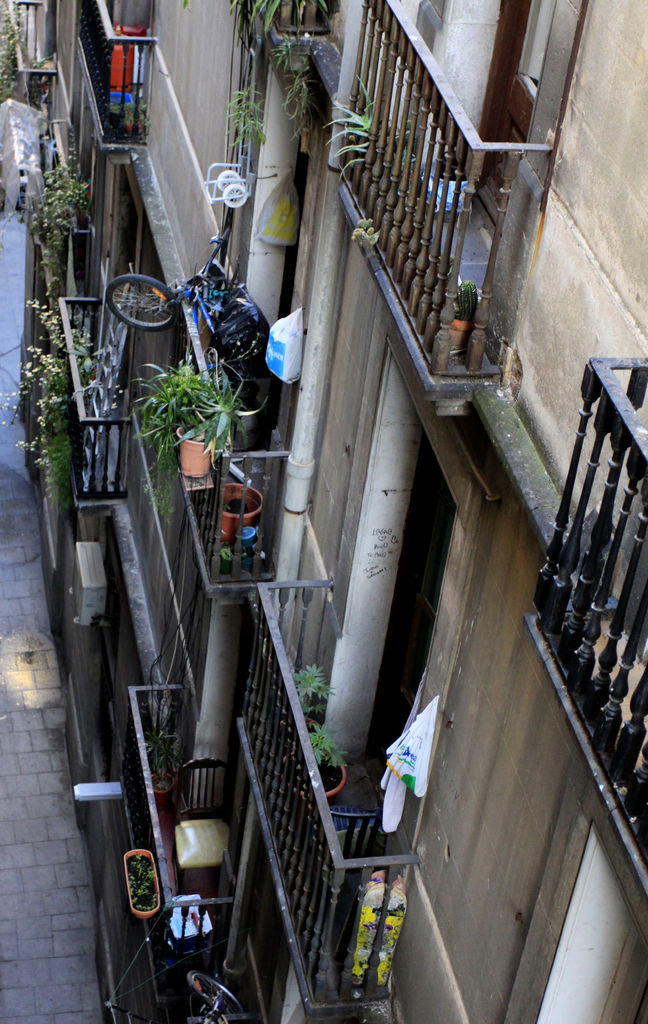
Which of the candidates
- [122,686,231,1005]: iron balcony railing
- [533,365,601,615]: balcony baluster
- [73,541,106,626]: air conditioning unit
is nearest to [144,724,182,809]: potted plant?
[122,686,231,1005]: iron balcony railing

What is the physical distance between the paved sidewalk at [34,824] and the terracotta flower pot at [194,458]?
7535 mm

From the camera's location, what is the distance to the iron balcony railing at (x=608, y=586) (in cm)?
397

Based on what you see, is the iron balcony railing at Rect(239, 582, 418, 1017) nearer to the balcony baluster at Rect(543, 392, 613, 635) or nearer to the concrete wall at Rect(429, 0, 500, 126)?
the balcony baluster at Rect(543, 392, 613, 635)

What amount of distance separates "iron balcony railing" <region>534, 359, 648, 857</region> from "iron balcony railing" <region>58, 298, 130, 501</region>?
9412 millimetres

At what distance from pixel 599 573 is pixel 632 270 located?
0.99 m

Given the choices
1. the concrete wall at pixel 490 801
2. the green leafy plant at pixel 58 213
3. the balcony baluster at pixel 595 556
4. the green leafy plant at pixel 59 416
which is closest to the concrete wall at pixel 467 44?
the concrete wall at pixel 490 801

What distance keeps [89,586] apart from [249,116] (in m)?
7.18

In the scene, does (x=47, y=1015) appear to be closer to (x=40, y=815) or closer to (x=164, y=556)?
(x=40, y=815)

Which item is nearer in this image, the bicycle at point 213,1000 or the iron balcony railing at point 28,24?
the bicycle at point 213,1000

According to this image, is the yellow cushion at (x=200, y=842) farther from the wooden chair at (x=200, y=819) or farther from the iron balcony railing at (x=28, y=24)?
the iron balcony railing at (x=28, y=24)

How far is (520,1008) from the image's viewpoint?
5477 mm

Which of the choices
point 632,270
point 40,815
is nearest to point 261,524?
point 632,270

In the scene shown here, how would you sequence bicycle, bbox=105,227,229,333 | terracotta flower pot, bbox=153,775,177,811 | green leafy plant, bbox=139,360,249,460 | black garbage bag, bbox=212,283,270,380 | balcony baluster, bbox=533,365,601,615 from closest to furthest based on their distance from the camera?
1. balcony baluster, bbox=533,365,601,615
2. green leafy plant, bbox=139,360,249,460
3. black garbage bag, bbox=212,283,270,380
4. bicycle, bbox=105,227,229,333
5. terracotta flower pot, bbox=153,775,177,811

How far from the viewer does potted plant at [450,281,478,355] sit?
5.55 meters
